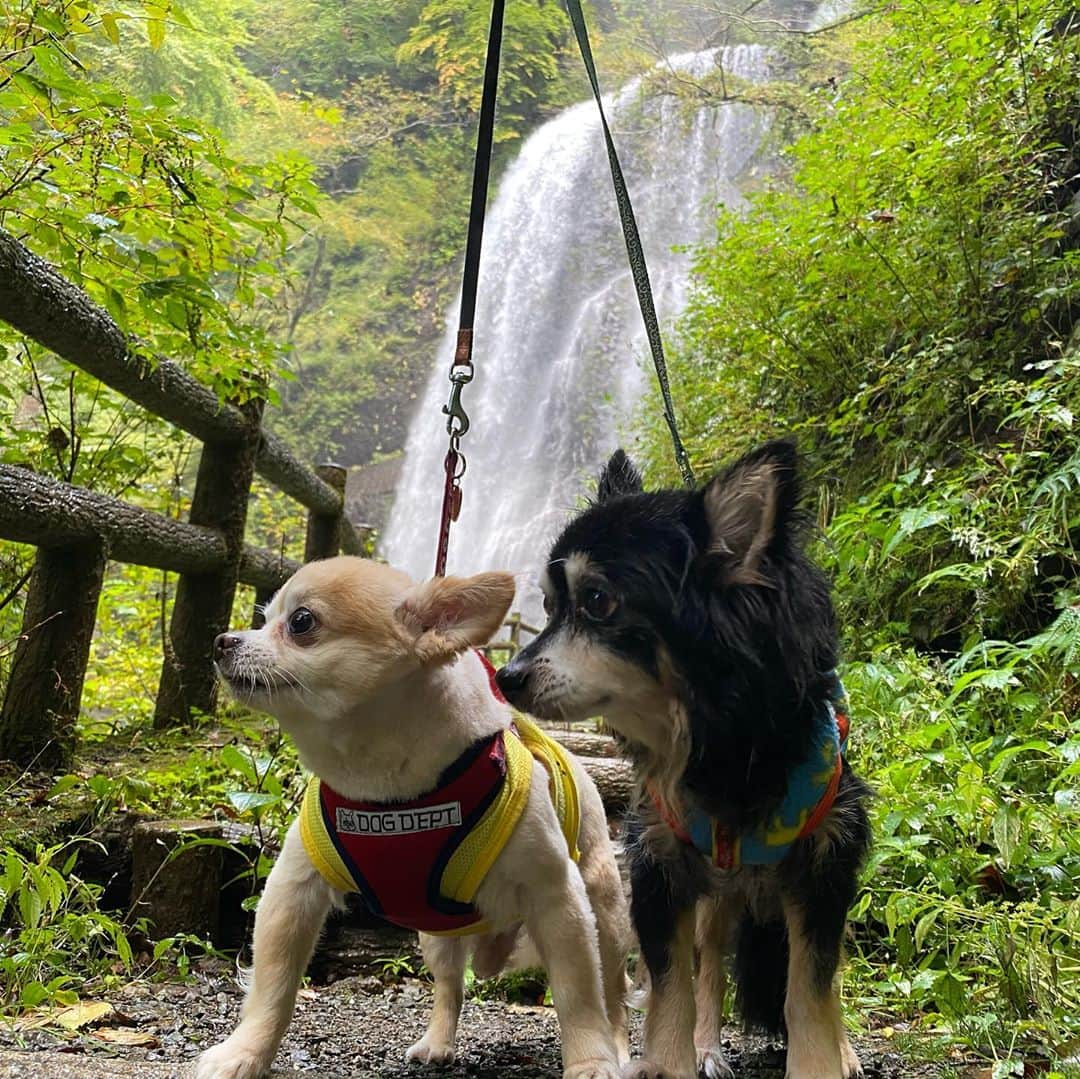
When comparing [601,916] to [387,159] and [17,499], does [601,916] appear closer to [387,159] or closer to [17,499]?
[17,499]

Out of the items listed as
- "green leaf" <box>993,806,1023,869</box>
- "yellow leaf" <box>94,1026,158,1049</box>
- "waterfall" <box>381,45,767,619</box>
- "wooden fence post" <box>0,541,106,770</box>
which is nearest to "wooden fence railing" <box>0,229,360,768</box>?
"wooden fence post" <box>0,541,106,770</box>

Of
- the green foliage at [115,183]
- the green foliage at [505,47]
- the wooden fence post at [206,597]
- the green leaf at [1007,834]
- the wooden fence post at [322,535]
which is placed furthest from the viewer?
the green foliage at [505,47]

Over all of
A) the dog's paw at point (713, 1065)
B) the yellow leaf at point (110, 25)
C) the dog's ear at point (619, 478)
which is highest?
the yellow leaf at point (110, 25)

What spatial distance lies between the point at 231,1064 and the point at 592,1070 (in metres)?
0.59

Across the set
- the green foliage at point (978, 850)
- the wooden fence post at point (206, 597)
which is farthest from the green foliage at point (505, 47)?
the green foliage at point (978, 850)

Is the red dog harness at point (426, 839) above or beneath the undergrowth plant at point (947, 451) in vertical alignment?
beneath

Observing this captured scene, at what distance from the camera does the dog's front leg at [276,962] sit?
61.7 inches

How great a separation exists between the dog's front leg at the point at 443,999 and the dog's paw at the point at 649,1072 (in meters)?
0.44

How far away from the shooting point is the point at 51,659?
3195mm

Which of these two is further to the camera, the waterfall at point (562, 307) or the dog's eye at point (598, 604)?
the waterfall at point (562, 307)

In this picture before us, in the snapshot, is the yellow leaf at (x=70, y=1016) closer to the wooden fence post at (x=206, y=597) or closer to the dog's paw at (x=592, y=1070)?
the dog's paw at (x=592, y=1070)

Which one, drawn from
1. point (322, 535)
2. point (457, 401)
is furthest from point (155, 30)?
point (322, 535)

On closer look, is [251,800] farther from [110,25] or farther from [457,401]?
[110,25]

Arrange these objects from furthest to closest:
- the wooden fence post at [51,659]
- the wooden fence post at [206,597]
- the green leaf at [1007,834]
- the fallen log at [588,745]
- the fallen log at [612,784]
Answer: the wooden fence post at [206,597], the fallen log at [588,745], the fallen log at [612,784], the wooden fence post at [51,659], the green leaf at [1007,834]
